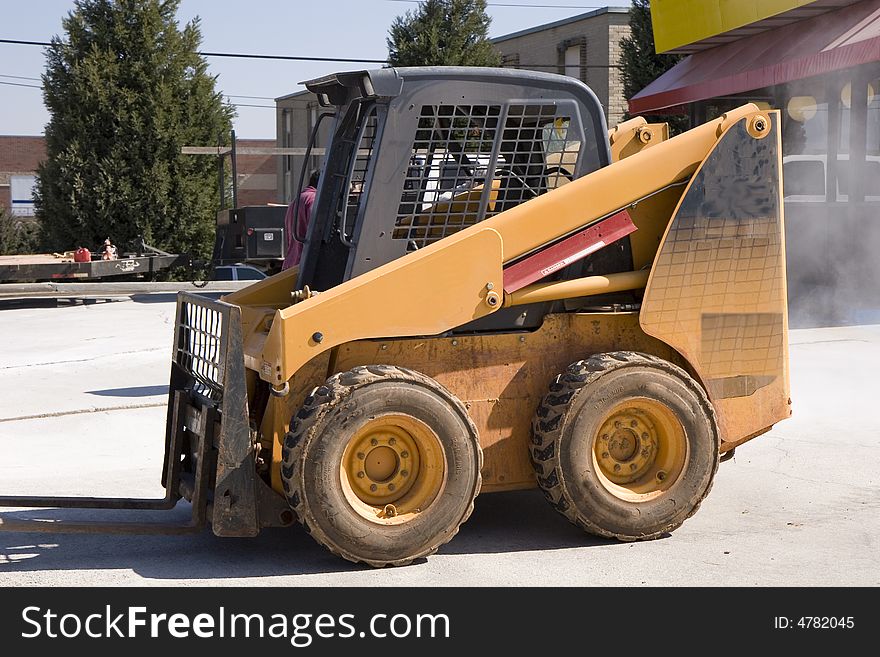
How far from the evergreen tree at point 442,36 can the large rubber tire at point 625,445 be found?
2155cm

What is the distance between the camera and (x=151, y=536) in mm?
5867

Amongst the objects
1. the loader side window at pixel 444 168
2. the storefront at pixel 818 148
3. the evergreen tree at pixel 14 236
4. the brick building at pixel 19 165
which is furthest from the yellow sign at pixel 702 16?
the brick building at pixel 19 165

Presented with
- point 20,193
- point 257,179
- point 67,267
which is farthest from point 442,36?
point 20,193

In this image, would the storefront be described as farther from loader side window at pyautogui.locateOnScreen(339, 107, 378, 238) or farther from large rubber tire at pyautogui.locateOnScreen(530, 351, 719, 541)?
large rubber tire at pyautogui.locateOnScreen(530, 351, 719, 541)

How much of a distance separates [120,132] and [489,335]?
2101 centimetres

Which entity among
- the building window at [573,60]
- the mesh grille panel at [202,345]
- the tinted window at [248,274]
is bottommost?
the mesh grille panel at [202,345]

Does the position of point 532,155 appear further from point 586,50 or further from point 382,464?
point 586,50

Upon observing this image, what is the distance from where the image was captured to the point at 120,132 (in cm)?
2494

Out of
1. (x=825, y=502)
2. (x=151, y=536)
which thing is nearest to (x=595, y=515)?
(x=825, y=502)

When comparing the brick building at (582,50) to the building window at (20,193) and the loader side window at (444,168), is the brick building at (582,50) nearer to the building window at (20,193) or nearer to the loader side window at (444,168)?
the loader side window at (444,168)

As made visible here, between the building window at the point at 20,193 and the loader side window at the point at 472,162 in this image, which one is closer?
the loader side window at the point at 472,162

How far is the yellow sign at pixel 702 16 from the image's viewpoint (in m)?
15.0

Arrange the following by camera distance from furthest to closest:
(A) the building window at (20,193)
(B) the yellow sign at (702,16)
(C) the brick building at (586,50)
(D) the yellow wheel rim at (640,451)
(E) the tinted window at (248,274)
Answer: (A) the building window at (20,193) → (C) the brick building at (586,50) → (E) the tinted window at (248,274) → (B) the yellow sign at (702,16) → (D) the yellow wheel rim at (640,451)
